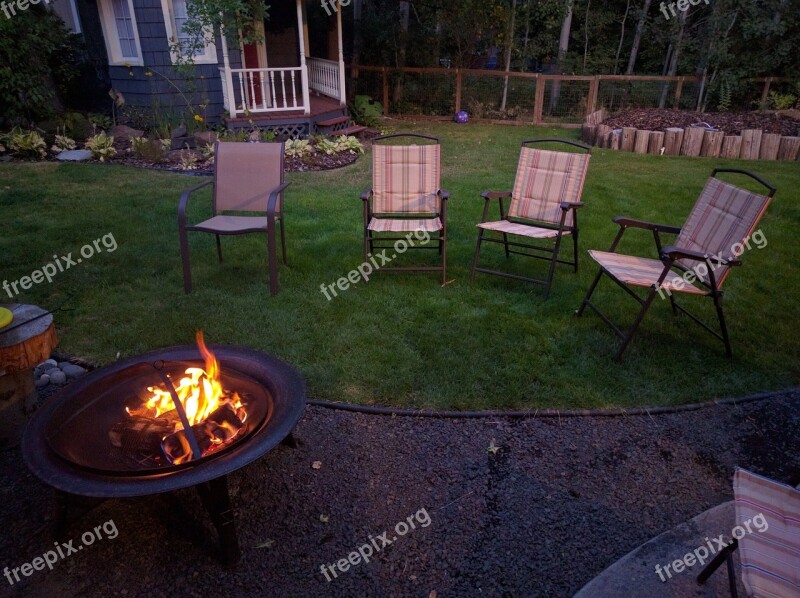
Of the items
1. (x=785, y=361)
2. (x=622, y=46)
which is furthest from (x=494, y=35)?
(x=785, y=361)

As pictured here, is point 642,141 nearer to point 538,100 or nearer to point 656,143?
point 656,143

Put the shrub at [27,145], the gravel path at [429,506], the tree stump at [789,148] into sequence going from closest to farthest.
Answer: the gravel path at [429,506] → the shrub at [27,145] → the tree stump at [789,148]

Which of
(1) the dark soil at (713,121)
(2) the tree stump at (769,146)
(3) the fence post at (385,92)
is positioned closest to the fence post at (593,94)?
(1) the dark soil at (713,121)

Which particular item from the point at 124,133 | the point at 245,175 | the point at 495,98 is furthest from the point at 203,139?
the point at 495,98

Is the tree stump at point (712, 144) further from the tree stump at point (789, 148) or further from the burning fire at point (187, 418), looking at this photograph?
the burning fire at point (187, 418)

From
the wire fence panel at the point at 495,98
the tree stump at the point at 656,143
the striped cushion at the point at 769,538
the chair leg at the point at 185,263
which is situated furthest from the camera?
the wire fence panel at the point at 495,98

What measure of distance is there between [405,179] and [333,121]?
640 cm

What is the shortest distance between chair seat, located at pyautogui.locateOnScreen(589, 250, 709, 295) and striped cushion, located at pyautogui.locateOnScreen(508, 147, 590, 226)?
758 millimetres

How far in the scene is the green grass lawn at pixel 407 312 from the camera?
11.1 feet

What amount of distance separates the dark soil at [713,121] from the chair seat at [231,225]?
345 inches

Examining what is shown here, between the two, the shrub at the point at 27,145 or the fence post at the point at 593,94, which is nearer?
the shrub at the point at 27,145

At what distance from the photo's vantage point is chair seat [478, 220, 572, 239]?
4293mm

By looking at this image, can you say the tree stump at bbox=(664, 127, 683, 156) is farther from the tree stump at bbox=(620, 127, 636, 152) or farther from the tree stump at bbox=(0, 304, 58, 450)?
the tree stump at bbox=(0, 304, 58, 450)

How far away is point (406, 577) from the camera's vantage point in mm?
2170
